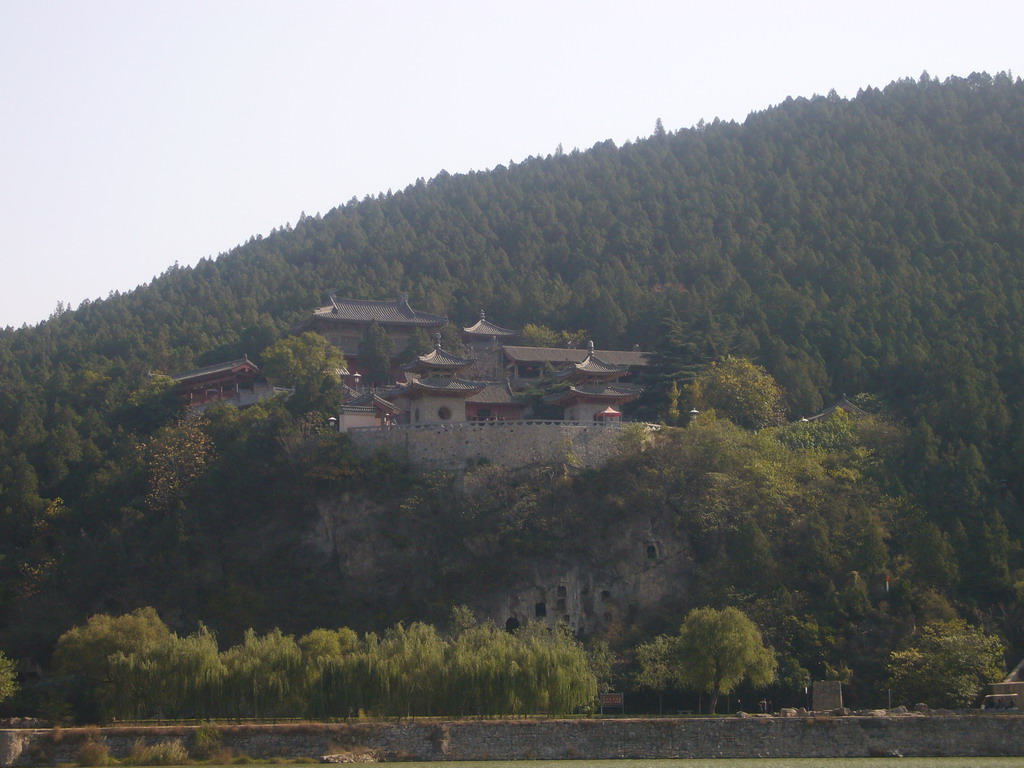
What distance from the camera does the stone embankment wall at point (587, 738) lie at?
116 feet

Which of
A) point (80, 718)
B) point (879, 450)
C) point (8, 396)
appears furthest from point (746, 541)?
point (8, 396)

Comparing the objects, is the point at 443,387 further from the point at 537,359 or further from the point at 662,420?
the point at 537,359

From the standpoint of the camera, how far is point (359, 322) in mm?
74375

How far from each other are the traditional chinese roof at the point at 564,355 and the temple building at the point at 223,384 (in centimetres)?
1248

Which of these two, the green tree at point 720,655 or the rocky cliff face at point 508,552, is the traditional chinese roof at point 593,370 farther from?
the green tree at point 720,655

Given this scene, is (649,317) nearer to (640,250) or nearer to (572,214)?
(640,250)

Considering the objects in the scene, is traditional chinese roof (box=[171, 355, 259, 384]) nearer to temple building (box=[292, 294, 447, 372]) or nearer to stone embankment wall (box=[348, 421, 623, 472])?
temple building (box=[292, 294, 447, 372])

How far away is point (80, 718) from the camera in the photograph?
41312 mm

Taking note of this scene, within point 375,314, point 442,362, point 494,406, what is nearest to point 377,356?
point 375,314

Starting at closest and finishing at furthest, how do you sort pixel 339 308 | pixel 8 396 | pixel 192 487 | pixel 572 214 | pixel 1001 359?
pixel 192 487 < pixel 1001 359 < pixel 8 396 < pixel 339 308 < pixel 572 214

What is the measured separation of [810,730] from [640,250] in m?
57.8

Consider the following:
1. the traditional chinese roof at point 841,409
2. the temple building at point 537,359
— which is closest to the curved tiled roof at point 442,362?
the temple building at point 537,359

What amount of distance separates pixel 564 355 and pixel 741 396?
1276 cm

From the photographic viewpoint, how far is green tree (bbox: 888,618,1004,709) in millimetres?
40906
